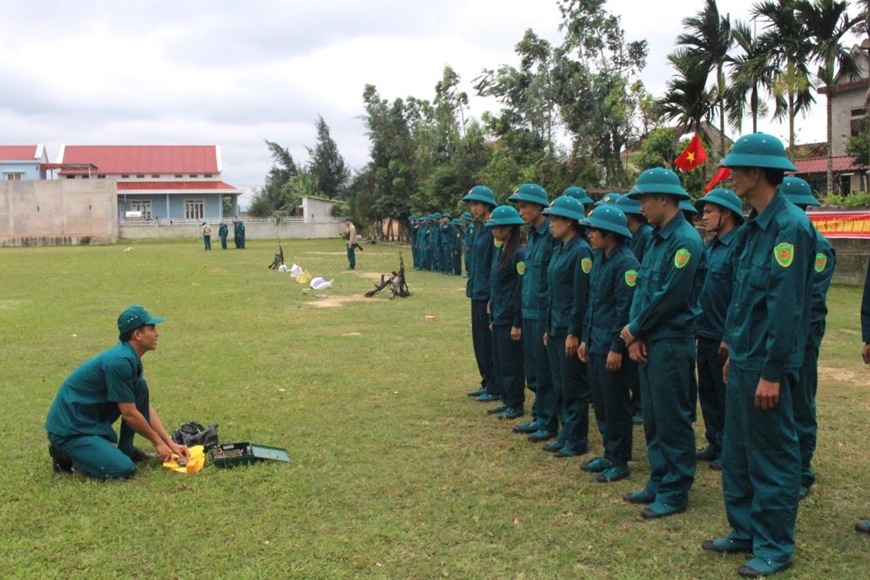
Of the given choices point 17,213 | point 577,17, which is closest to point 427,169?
point 577,17

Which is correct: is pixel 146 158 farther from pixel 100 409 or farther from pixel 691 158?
pixel 100 409

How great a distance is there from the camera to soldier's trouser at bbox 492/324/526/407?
7195 millimetres

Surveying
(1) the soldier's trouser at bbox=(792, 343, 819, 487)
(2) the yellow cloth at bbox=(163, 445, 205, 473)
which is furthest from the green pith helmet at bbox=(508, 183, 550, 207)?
(2) the yellow cloth at bbox=(163, 445, 205, 473)

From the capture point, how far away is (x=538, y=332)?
6484 mm

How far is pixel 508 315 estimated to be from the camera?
7176 millimetres

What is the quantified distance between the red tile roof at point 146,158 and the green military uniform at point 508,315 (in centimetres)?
5760

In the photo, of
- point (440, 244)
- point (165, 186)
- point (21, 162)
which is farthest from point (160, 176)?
point (440, 244)

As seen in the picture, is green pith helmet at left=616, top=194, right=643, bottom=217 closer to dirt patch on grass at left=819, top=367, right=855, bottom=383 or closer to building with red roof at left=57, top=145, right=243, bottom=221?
dirt patch on grass at left=819, top=367, right=855, bottom=383

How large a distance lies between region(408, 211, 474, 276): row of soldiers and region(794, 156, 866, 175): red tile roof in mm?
11400

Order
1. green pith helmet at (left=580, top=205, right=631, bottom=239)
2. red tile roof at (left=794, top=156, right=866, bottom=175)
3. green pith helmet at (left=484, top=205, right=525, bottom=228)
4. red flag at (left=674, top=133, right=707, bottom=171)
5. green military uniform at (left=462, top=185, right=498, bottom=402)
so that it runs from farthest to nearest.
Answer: red tile roof at (left=794, top=156, right=866, bottom=175)
red flag at (left=674, top=133, right=707, bottom=171)
green military uniform at (left=462, top=185, right=498, bottom=402)
green pith helmet at (left=484, top=205, right=525, bottom=228)
green pith helmet at (left=580, top=205, right=631, bottom=239)

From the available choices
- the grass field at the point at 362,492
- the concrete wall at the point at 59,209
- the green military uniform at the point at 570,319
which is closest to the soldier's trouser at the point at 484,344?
the grass field at the point at 362,492

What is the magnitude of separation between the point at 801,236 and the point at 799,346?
1.73ft

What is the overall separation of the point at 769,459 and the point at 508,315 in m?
3.52

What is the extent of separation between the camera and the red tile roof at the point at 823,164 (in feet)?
83.5
